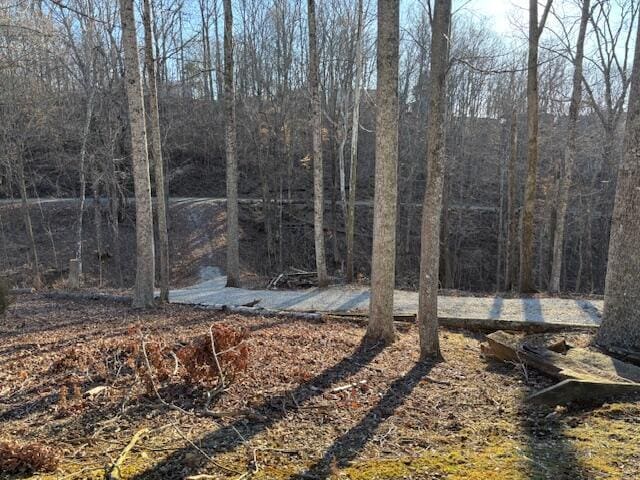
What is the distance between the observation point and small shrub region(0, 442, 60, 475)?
3125 millimetres

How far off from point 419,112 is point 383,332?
2201cm

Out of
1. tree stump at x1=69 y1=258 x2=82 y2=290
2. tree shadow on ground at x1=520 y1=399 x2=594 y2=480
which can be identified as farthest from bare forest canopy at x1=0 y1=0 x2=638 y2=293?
tree shadow on ground at x1=520 y1=399 x2=594 y2=480

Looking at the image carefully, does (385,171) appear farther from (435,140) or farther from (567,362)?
(567,362)

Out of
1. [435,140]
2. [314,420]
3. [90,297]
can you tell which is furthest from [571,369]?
[90,297]

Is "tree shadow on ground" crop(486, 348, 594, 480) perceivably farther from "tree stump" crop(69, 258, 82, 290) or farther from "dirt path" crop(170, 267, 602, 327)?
"tree stump" crop(69, 258, 82, 290)

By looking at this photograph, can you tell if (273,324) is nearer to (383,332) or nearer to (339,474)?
(383,332)

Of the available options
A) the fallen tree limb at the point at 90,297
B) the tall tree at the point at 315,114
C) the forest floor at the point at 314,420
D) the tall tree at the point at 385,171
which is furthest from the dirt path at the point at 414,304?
the forest floor at the point at 314,420

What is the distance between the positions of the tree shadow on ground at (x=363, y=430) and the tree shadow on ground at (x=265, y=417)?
63 cm

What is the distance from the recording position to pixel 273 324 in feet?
29.2

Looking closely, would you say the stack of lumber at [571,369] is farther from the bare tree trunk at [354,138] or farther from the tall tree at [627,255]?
the bare tree trunk at [354,138]

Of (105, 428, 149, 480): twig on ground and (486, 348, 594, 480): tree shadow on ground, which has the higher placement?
(105, 428, 149, 480): twig on ground

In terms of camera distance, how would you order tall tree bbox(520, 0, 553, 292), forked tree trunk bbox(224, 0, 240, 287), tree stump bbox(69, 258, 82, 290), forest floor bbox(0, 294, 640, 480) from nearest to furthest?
forest floor bbox(0, 294, 640, 480)
tall tree bbox(520, 0, 553, 292)
forked tree trunk bbox(224, 0, 240, 287)
tree stump bbox(69, 258, 82, 290)

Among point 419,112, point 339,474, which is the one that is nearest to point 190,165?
point 419,112

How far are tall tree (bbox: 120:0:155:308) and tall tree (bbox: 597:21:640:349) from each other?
8141mm
